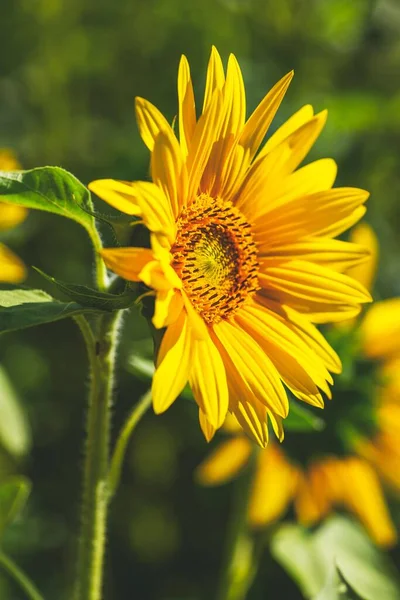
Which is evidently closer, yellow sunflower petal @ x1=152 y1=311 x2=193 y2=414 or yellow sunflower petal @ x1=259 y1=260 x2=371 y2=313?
yellow sunflower petal @ x1=152 y1=311 x2=193 y2=414

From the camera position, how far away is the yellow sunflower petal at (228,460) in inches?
66.4

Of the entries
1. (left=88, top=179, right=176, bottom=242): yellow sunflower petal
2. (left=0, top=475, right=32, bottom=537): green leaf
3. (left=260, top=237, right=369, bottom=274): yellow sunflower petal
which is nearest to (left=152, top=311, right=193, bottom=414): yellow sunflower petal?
(left=88, top=179, right=176, bottom=242): yellow sunflower petal

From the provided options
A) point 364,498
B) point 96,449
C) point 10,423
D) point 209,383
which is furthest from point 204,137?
point 364,498

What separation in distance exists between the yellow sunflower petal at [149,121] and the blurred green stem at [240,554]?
2.60 feet

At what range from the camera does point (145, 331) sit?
198 centimetres

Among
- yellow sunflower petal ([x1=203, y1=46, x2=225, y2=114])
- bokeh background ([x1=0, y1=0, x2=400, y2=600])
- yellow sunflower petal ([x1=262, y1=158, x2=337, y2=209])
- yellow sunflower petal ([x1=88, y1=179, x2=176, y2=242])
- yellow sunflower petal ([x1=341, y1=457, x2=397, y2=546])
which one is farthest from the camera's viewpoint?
bokeh background ([x1=0, y1=0, x2=400, y2=600])

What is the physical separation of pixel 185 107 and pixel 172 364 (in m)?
0.28

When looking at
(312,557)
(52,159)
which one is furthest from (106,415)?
(52,159)

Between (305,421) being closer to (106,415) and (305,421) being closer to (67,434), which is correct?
(106,415)

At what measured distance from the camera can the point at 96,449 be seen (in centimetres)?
101

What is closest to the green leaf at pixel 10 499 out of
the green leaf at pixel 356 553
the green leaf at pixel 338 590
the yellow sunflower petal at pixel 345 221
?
the green leaf at pixel 338 590

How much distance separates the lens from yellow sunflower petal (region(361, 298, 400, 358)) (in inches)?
60.9

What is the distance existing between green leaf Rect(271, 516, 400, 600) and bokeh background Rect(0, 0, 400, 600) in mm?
153

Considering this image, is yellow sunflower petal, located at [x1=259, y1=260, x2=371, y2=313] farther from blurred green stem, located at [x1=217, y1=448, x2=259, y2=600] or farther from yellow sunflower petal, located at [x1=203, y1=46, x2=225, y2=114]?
blurred green stem, located at [x1=217, y1=448, x2=259, y2=600]
